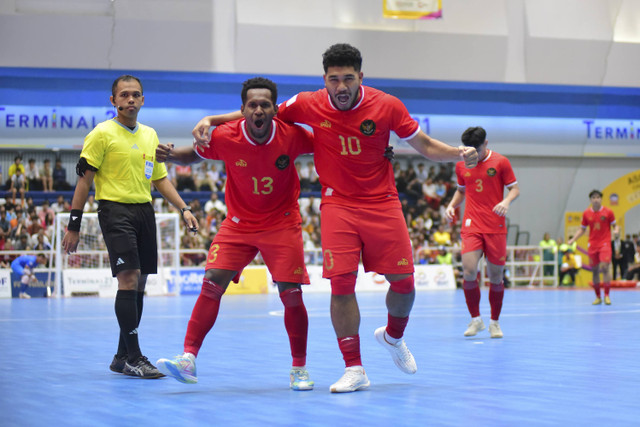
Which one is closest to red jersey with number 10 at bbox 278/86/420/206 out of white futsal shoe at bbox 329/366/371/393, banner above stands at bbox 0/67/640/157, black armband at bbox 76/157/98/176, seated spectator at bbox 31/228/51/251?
white futsal shoe at bbox 329/366/371/393

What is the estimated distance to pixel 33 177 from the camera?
25938 millimetres

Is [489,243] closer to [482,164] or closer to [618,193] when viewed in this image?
[482,164]

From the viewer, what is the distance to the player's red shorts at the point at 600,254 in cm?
1673

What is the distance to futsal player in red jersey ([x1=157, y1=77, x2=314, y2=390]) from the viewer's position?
568 cm

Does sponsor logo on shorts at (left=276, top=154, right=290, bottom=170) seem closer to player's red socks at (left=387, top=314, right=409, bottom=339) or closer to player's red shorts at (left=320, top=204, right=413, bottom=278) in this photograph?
player's red shorts at (left=320, top=204, right=413, bottom=278)

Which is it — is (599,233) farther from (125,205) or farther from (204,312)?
(204,312)

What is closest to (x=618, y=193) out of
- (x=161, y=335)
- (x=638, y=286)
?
(x=638, y=286)

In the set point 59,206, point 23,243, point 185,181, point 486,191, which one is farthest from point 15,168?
point 486,191

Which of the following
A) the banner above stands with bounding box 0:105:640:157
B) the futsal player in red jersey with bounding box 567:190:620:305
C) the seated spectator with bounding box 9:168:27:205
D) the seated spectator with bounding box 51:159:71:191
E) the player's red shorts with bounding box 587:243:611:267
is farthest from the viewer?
the banner above stands with bounding box 0:105:640:157

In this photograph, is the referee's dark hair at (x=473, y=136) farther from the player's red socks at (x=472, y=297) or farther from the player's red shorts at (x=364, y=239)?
the player's red shorts at (x=364, y=239)

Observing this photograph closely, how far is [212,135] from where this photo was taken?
5812mm

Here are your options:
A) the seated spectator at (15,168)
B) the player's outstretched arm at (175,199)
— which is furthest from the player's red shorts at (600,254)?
the seated spectator at (15,168)

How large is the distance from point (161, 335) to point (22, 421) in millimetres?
5483

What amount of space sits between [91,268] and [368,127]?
16762 millimetres
